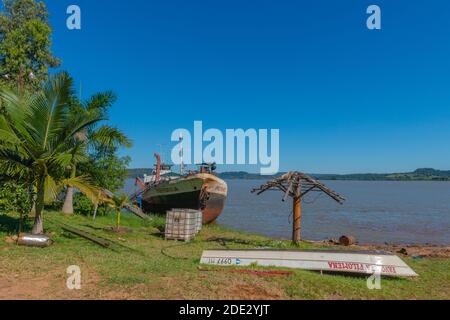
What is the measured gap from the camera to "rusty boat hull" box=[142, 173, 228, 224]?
1036 inches

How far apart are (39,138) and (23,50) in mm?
9082

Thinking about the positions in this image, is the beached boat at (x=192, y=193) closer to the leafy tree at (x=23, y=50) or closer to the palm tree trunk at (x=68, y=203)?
the palm tree trunk at (x=68, y=203)

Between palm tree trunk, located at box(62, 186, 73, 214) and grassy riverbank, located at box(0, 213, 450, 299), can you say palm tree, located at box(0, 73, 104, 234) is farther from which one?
palm tree trunk, located at box(62, 186, 73, 214)

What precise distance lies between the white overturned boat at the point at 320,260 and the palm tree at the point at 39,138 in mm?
4576

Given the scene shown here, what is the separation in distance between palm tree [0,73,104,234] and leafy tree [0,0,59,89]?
6798 mm

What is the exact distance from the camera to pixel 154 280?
306 inches

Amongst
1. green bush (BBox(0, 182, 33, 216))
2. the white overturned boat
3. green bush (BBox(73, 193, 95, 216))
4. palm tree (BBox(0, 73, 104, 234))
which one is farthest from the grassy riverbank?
green bush (BBox(73, 193, 95, 216))

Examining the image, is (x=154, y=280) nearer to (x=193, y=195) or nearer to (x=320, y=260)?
(x=320, y=260)

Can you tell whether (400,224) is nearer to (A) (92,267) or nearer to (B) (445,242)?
(B) (445,242)

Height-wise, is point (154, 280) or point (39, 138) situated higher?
point (39, 138)

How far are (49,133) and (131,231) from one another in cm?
621

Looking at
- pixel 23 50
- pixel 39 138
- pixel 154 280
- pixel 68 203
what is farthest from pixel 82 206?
pixel 154 280
